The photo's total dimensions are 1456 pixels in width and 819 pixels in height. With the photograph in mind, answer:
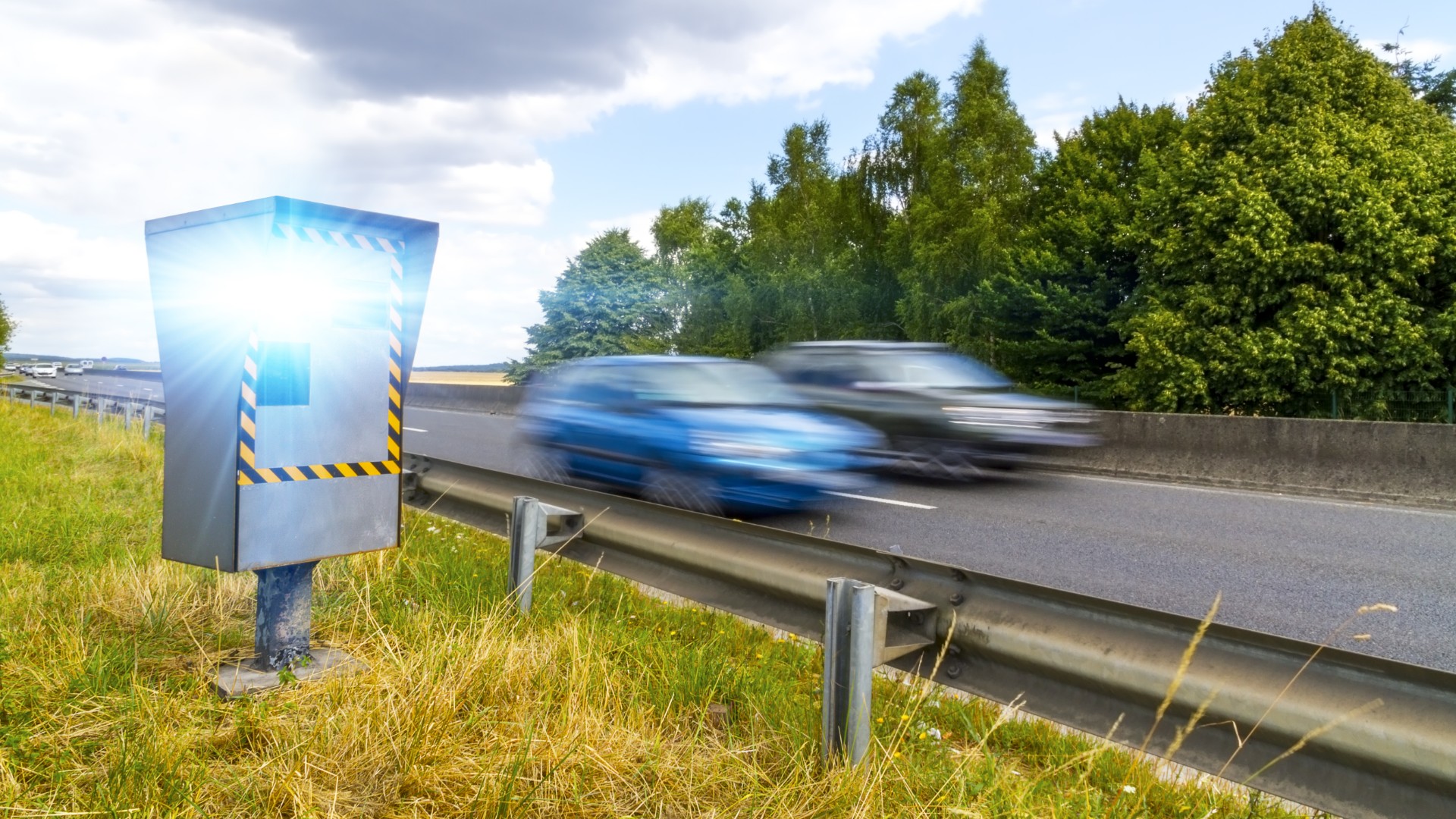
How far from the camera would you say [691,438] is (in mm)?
8555

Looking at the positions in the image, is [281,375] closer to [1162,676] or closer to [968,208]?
[1162,676]

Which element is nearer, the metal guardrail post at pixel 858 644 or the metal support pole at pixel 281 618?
the metal guardrail post at pixel 858 644

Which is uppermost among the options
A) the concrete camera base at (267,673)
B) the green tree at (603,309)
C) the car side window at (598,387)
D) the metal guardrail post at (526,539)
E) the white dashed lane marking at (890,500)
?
the green tree at (603,309)

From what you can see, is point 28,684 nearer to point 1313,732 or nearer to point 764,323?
point 1313,732

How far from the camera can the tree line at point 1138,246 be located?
30359mm

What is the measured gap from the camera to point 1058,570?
7.43 metres

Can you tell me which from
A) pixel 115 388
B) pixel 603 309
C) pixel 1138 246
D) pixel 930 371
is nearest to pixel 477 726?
pixel 930 371

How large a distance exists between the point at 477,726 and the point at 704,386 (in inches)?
244

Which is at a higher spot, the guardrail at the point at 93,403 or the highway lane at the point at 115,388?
the guardrail at the point at 93,403

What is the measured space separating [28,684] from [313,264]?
1.80 meters

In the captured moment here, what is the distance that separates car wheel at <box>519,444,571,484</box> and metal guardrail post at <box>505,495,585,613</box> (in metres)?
4.87

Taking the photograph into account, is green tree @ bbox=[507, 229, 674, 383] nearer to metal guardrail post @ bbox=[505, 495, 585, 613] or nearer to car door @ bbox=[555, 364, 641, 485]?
car door @ bbox=[555, 364, 641, 485]

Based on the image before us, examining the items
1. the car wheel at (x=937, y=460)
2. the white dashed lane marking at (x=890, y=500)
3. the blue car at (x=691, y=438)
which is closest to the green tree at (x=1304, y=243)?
the car wheel at (x=937, y=460)

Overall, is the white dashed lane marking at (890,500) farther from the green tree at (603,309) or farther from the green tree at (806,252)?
the green tree at (603,309)
